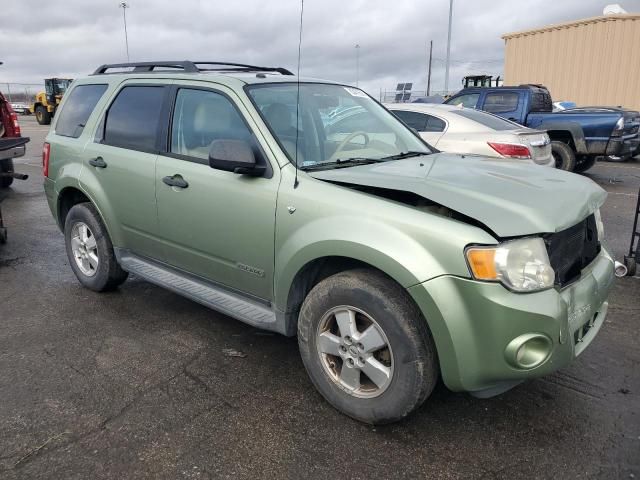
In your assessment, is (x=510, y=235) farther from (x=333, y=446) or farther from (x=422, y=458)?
(x=333, y=446)

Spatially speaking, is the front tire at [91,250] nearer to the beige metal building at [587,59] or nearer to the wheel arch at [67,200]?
the wheel arch at [67,200]

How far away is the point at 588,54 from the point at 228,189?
931 inches

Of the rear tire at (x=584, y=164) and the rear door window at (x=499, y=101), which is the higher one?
the rear door window at (x=499, y=101)

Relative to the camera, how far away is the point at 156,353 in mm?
3555

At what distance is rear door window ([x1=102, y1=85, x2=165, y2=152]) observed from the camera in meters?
3.86

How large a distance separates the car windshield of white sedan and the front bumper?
1.19 meters

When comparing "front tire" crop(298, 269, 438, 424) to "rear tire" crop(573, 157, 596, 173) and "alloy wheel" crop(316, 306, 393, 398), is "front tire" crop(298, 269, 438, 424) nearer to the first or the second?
"alloy wheel" crop(316, 306, 393, 398)

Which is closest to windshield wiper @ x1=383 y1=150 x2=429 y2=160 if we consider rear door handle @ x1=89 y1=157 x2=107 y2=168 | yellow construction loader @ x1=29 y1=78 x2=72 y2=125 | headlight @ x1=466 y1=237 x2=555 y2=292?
headlight @ x1=466 y1=237 x2=555 y2=292

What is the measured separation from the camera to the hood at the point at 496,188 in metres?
2.41

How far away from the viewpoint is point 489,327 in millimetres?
2307

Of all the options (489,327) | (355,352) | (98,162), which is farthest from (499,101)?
(489,327)

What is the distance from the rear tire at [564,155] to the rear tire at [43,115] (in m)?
28.2

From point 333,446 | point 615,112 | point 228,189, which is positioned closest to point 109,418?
point 333,446

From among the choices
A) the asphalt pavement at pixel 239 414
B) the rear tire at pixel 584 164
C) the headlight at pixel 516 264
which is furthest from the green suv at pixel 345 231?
the rear tire at pixel 584 164
